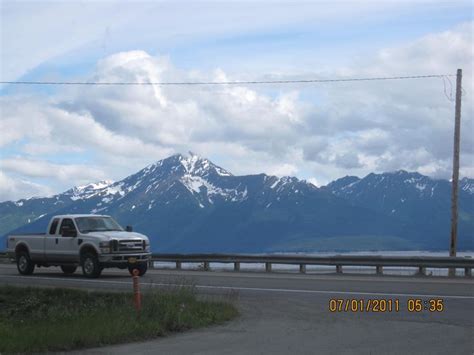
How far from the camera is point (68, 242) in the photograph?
25.3 metres

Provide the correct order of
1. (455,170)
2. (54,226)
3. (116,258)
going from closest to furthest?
(116,258), (54,226), (455,170)

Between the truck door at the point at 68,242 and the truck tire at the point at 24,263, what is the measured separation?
5.64 feet

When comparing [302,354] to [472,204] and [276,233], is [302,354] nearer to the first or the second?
[472,204]

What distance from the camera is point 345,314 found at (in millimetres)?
14922

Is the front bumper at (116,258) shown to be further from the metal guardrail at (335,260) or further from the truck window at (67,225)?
the metal guardrail at (335,260)

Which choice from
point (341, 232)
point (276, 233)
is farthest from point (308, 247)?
point (276, 233)

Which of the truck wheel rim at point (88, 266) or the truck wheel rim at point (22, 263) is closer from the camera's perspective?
the truck wheel rim at point (88, 266)

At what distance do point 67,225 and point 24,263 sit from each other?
101 inches

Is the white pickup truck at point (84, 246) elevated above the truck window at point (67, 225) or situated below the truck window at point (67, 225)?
below

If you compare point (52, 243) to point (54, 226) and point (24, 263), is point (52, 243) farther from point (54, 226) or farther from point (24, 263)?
point (24, 263)

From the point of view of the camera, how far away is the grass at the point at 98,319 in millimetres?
12219

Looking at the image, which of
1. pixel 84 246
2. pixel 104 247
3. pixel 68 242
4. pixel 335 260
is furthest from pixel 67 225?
pixel 335 260
